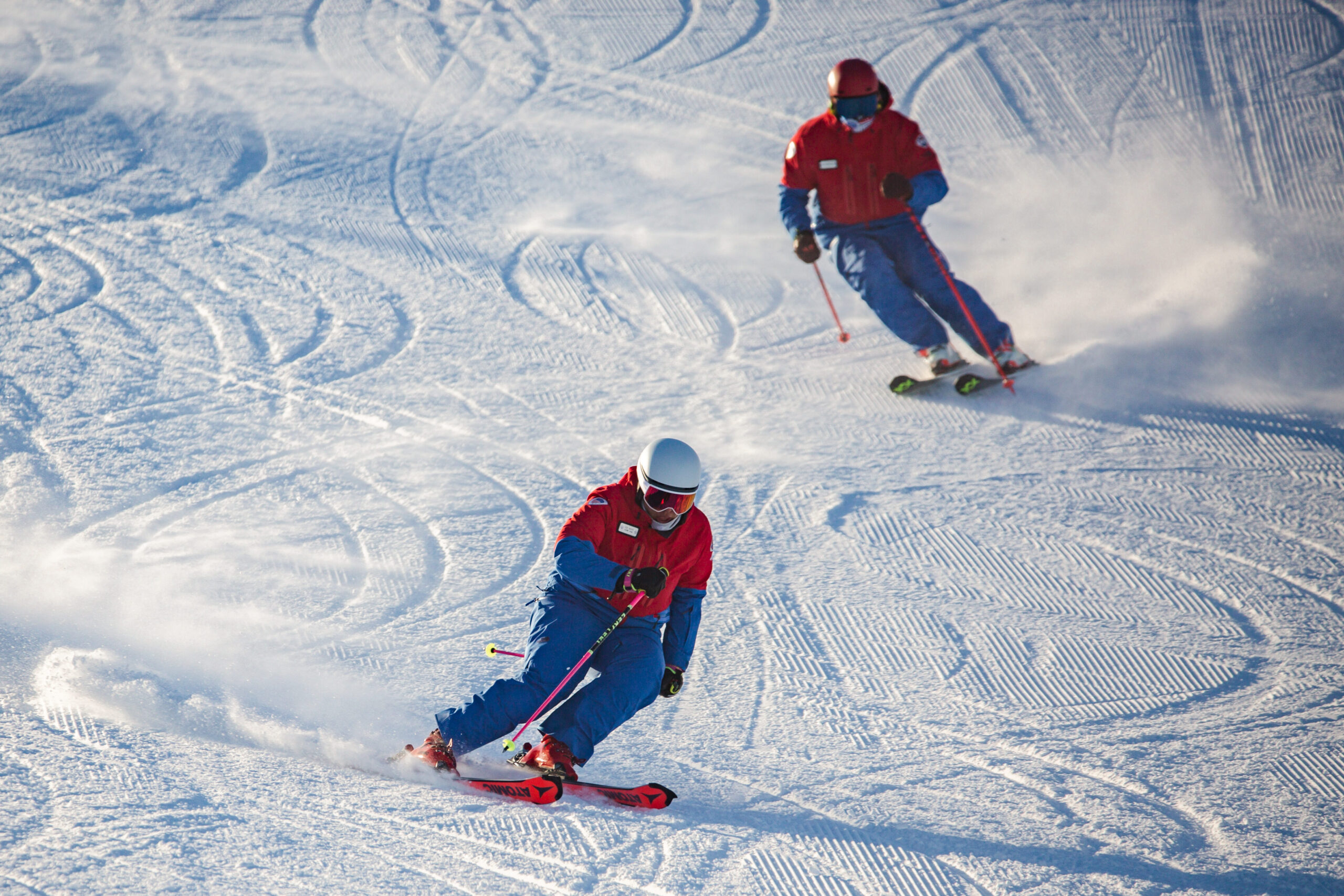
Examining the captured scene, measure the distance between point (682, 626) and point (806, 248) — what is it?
3.23 metres

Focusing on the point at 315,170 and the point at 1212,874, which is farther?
the point at 315,170

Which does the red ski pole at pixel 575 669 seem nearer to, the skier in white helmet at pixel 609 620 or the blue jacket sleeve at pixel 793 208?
the skier in white helmet at pixel 609 620

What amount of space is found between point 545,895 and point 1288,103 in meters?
9.56

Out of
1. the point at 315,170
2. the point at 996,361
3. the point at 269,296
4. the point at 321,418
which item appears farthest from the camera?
the point at 315,170

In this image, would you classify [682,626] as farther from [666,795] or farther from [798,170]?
[798,170]

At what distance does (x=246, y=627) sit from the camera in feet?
14.0

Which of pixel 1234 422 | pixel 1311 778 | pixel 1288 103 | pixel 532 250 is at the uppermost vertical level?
pixel 1288 103

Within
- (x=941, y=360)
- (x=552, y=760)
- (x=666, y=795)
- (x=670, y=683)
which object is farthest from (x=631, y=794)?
(x=941, y=360)

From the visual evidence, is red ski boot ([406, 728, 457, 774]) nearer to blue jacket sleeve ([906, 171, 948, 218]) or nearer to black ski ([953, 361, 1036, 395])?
black ski ([953, 361, 1036, 395])

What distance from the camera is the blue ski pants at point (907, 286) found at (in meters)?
6.29

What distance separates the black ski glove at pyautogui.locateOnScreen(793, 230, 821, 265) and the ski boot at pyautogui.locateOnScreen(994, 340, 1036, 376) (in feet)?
4.13

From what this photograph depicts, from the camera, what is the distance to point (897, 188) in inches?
240

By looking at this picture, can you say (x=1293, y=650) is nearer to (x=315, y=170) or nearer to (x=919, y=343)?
(x=919, y=343)

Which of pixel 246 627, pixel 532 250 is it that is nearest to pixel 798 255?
pixel 532 250
